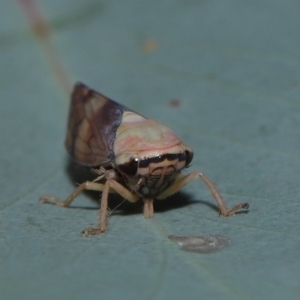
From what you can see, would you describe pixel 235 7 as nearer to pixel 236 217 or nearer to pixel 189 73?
pixel 189 73

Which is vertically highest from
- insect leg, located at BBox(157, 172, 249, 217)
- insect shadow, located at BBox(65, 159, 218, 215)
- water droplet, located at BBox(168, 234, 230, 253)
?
insect leg, located at BBox(157, 172, 249, 217)

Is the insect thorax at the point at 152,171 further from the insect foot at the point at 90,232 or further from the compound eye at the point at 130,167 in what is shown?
the insect foot at the point at 90,232

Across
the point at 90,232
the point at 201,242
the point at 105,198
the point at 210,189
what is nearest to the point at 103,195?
the point at 105,198

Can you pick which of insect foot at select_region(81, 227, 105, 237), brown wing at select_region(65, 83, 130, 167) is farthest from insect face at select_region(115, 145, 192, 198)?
insect foot at select_region(81, 227, 105, 237)

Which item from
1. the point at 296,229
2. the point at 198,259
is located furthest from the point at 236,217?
the point at 198,259

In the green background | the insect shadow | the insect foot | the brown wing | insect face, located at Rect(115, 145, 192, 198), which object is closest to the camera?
the green background

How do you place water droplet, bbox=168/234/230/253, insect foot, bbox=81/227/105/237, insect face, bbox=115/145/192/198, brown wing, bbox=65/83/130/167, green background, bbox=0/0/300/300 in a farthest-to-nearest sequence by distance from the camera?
brown wing, bbox=65/83/130/167
insect face, bbox=115/145/192/198
insect foot, bbox=81/227/105/237
water droplet, bbox=168/234/230/253
green background, bbox=0/0/300/300

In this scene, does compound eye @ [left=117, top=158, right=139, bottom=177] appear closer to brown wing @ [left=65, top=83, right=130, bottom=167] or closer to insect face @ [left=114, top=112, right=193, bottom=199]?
insect face @ [left=114, top=112, right=193, bottom=199]

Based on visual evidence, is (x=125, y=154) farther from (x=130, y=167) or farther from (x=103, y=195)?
(x=103, y=195)
